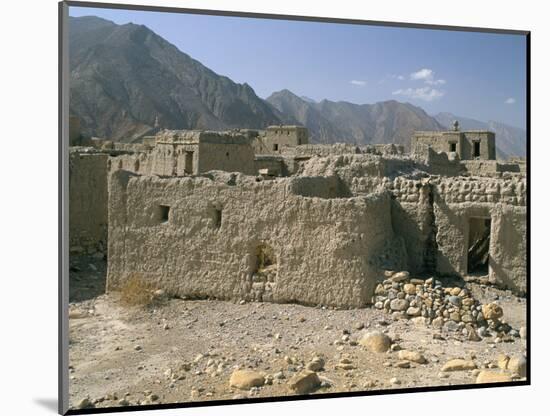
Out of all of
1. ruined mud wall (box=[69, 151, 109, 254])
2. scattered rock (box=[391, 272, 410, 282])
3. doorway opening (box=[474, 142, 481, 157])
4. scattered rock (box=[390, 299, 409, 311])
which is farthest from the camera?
doorway opening (box=[474, 142, 481, 157])

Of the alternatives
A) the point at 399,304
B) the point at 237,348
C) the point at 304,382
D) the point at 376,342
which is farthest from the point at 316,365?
the point at 399,304

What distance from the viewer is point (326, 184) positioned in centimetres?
1020

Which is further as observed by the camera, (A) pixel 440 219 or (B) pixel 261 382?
(A) pixel 440 219

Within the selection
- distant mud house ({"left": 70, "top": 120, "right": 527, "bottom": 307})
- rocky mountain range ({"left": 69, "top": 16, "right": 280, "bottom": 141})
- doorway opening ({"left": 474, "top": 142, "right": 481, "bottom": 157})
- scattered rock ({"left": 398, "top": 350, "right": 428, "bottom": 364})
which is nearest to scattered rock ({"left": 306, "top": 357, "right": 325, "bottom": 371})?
scattered rock ({"left": 398, "top": 350, "right": 428, "bottom": 364})

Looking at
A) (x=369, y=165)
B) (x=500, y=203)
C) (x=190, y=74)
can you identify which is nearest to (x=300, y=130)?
(x=190, y=74)

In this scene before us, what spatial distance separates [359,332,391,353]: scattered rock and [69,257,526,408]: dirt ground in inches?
2.7

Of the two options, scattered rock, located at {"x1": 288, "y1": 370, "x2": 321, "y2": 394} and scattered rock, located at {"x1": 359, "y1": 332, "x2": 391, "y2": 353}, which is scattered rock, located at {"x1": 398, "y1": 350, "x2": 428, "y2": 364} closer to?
scattered rock, located at {"x1": 359, "y1": 332, "x2": 391, "y2": 353}

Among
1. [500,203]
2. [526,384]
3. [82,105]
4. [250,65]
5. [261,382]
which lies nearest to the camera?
[261,382]

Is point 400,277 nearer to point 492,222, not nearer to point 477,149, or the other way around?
point 492,222

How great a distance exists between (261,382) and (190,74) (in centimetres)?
2524

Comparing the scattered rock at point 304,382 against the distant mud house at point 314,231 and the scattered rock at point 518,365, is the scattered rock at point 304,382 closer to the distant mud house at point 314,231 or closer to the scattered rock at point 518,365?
the distant mud house at point 314,231

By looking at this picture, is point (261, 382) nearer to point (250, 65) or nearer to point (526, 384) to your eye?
point (526, 384)

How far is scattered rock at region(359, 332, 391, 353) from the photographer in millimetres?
7945

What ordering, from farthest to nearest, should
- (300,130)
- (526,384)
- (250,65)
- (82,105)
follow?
(82,105), (300,130), (250,65), (526,384)
